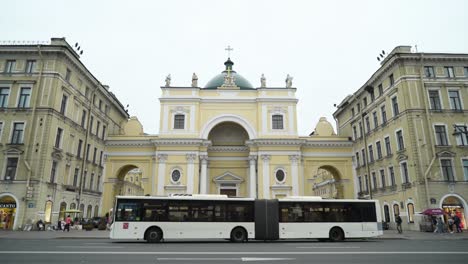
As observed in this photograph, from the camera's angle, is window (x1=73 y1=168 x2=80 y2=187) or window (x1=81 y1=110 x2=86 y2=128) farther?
window (x1=81 y1=110 x2=86 y2=128)

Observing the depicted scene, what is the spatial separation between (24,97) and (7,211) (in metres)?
10.5

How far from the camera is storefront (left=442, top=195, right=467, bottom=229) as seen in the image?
2741 cm

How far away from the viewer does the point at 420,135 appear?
28734 millimetres

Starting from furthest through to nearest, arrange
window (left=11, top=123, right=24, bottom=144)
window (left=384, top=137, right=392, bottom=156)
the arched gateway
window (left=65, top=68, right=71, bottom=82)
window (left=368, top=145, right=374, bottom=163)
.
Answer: the arched gateway → window (left=368, top=145, right=374, bottom=163) → window (left=384, top=137, right=392, bottom=156) → window (left=65, top=68, right=71, bottom=82) → window (left=11, top=123, right=24, bottom=144)

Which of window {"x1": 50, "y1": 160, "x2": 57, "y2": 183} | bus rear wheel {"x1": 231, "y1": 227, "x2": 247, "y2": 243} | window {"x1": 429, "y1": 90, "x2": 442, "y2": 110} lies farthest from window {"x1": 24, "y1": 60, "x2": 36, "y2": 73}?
window {"x1": 429, "y1": 90, "x2": 442, "y2": 110}

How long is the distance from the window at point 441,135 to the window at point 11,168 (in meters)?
37.6

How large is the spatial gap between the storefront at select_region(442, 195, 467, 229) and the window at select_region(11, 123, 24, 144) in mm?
37746

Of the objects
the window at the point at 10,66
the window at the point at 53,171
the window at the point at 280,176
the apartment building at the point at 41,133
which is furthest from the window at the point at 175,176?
the window at the point at 10,66

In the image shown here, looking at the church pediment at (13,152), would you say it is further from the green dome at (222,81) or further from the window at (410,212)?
the window at (410,212)

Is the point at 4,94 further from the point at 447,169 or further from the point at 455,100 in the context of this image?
the point at 455,100

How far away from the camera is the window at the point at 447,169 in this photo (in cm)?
2781

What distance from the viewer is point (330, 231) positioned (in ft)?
64.2

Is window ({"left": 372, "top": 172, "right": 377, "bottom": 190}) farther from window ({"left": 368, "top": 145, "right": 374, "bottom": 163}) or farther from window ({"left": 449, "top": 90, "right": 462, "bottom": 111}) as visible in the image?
window ({"left": 449, "top": 90, "right": 462, "bottom": 111})

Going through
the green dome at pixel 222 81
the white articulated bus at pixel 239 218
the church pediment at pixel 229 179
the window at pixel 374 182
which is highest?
the green dome at pixel 222 81
